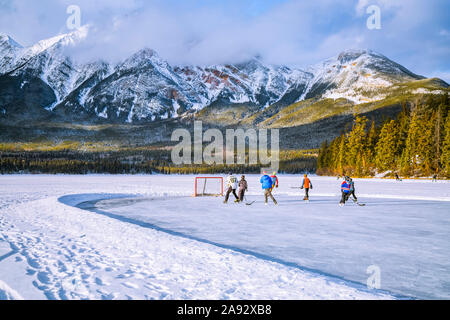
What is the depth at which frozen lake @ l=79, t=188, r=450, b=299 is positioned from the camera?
22.2ft

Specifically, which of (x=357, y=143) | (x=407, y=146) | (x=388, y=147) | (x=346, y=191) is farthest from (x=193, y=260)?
(x=357, y=143)

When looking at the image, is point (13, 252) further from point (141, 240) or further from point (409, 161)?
point (409, 161)

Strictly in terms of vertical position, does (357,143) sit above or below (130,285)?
above

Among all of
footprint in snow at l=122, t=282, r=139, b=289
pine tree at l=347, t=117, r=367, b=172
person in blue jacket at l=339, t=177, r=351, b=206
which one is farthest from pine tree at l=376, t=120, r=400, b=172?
footprint in snow at l=122, t=282, r=139, b=289

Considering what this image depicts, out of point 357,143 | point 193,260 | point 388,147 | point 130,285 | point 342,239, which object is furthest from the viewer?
point 357,143

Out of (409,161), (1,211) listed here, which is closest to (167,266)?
(1,211)

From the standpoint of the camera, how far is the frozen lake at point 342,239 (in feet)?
22.2

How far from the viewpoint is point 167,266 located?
6.88m

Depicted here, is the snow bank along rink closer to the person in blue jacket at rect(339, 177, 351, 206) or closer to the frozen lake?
the frozen lake

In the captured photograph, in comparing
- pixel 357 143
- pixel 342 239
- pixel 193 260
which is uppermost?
pixel 357 143

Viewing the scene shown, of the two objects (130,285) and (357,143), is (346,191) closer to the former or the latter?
(130,285)

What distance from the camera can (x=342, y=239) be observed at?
10.2 meters

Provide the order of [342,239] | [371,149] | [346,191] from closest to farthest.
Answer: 1. [342,239]
2. [346,191]
3. [371,149]
